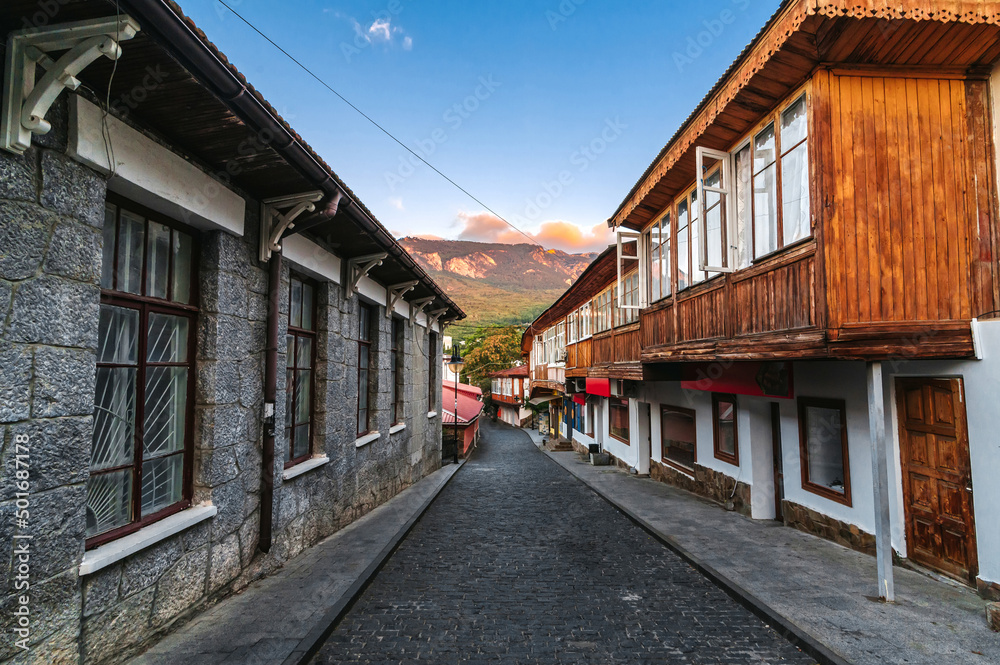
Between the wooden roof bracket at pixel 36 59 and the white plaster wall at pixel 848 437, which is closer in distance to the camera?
the wooden roof bracket at pixel 36 59

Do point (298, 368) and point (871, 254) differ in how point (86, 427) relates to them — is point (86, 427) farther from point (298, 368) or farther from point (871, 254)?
point (871, 254)

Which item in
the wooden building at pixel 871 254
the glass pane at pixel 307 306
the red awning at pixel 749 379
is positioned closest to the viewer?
the wooden building at pixel 871 254

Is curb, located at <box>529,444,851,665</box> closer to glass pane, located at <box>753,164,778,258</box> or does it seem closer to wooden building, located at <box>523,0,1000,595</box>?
wooden building, located at <box>523,0,1000,595</box>

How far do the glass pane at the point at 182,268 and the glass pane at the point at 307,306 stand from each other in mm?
2210

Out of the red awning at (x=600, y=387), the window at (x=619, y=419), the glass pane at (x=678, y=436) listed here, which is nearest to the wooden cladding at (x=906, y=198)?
the glass pane at (x=678, y=436)

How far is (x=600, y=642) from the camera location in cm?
434

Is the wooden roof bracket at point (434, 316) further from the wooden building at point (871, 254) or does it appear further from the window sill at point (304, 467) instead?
the wooden building at point (871, 254)

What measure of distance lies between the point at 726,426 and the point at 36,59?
10475 mm

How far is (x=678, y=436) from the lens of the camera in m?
12.5

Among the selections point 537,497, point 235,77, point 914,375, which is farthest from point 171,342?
point 537,497

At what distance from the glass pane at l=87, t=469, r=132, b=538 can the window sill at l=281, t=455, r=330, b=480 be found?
199 cm

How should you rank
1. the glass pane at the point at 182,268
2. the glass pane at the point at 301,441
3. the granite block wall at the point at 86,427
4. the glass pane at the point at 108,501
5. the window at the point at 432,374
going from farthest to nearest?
the window at the point at 432,374 < the glass pane at the point at 301,441 < the glass pane at the point at 182,268 < the glass pane at the point at 108,501 < the granite block wall at the point at 86,427

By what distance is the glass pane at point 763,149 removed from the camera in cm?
641

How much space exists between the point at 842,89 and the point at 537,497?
29.3 ft
